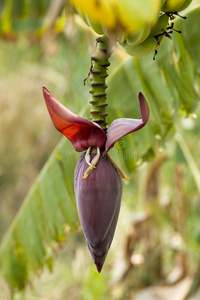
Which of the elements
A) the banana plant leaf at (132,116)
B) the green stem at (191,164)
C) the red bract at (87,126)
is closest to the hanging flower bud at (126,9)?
the red bract at (87,126)

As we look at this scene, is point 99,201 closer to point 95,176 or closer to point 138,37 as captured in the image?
point 95,176

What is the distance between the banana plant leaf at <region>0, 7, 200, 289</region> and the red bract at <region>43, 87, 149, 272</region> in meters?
0.34

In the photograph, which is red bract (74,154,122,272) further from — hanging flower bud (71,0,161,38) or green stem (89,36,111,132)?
hanging flower bud (71,0,161,38)

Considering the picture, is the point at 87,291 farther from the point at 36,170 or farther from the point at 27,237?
the point at 36,170

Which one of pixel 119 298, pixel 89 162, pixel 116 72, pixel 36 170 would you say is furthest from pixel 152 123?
pixel 36 170

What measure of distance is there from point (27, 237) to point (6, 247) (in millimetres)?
121

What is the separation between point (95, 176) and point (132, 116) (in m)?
0.44

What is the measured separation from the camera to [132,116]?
75 cm

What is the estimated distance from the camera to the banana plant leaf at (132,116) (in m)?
0.69

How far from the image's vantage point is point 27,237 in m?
1.07

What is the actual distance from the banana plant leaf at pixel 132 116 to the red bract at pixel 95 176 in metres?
0.34

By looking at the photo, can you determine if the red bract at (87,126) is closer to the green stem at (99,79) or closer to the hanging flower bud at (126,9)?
the green stem at (99,79)

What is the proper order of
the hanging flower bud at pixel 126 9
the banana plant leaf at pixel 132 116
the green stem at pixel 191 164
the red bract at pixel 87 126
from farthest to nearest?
the green stem at pixel 191 164 < the banana plant leaf at pixel 132 116 < the red bract at pixel 87 126 < the hanging flower bud at pixel 126 9

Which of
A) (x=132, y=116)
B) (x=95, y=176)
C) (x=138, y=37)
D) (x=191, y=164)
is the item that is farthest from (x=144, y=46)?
(x=191, y=164)
